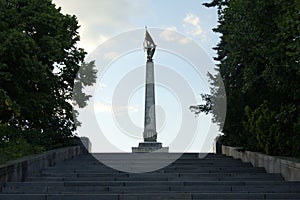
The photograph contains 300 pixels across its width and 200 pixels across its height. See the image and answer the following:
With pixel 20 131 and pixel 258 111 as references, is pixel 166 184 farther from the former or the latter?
pixel 20 131

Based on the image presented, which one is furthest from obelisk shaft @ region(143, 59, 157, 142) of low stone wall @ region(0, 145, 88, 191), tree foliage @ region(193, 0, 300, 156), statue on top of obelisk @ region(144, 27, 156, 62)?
low stone wall @ region(0, 145, 88, 191)

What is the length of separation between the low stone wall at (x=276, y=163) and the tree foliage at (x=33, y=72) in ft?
27.8

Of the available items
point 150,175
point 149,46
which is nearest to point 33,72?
point 150,175

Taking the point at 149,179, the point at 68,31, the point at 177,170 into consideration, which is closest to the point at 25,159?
the point at 149,179

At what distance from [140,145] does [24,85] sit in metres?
12.9

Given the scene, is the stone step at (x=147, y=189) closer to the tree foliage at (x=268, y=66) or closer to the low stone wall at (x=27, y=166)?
the low stone wall at (x=27, y=166)

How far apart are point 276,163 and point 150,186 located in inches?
172

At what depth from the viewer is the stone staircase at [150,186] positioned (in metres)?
9.11

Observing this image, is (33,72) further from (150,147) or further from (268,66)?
(150,147)

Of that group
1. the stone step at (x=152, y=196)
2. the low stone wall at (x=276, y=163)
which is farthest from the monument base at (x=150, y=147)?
the stone step at (x=152, y=196)

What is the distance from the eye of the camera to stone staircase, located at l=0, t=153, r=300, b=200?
911 cm

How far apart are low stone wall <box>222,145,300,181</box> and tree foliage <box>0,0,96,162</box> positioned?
8.46 metres

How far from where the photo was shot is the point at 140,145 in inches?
1200

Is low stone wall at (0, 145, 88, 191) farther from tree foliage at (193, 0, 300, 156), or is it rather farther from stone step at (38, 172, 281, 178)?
tree foliage at (193, 0, 300, 156)
